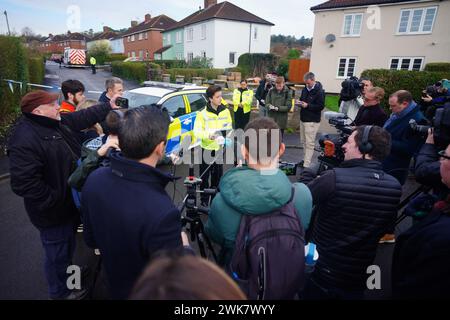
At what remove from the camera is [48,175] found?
236cm

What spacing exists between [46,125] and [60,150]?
0.25m

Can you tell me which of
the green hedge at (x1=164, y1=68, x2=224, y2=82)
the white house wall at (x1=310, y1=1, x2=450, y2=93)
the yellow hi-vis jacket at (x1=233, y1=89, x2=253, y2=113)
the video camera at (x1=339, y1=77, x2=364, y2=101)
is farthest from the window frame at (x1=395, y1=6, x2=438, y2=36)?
the video camera at (x1=339, y1=77, x2=364, y2=101)

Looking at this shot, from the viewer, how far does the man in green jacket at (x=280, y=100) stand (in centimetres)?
616

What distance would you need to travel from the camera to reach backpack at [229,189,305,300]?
4.50ft

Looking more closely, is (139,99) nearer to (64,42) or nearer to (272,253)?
(272,253)

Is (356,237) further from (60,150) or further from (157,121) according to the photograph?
(60,150)

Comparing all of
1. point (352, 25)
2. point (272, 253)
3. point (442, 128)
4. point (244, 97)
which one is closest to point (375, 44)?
point (352, 25)

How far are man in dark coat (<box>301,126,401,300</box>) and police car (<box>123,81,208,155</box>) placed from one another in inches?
175

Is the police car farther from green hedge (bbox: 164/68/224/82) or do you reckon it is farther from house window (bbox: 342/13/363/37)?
house window (bbox: 342/13/363/37)

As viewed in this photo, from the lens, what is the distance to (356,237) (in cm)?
202

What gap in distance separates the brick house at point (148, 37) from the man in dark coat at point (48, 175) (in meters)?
47.2

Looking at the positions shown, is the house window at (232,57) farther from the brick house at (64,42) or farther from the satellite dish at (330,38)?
the brick house at (64,42)

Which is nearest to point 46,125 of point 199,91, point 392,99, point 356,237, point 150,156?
point 150,156

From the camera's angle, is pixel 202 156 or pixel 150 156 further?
pixel 202 156
